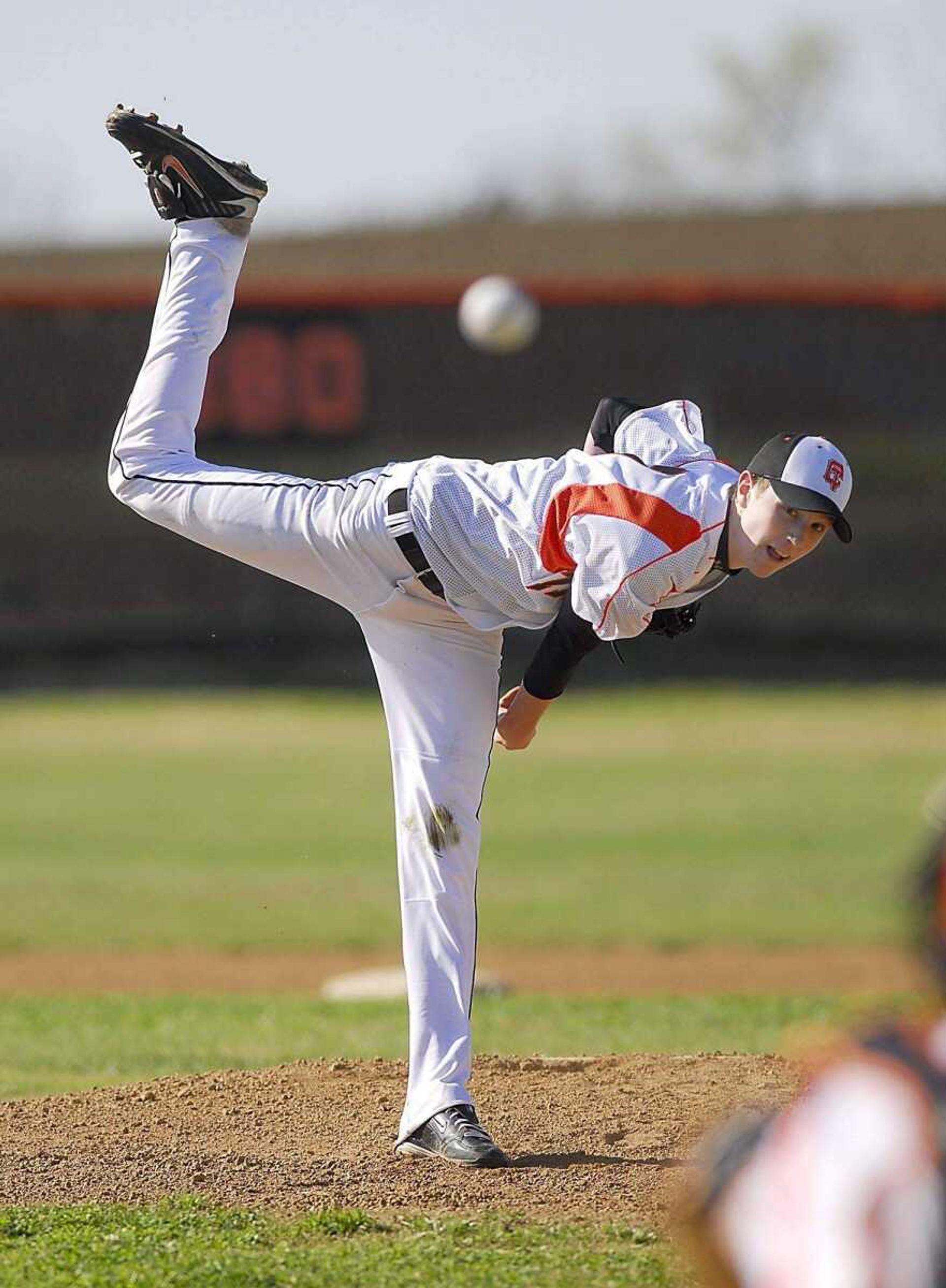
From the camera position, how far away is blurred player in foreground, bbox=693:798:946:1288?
1595 millimetres

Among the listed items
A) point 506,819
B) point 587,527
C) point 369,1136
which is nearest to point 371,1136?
point 369,1136

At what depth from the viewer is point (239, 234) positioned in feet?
15.3

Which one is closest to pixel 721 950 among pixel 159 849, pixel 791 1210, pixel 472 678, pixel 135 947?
pixel 135 947

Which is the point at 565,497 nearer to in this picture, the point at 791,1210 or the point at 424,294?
the point at 791,1210

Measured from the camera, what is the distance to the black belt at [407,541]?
4035 mm

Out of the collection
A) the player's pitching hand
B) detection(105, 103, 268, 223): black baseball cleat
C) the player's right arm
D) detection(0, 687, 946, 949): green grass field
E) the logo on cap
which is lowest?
detection(0, 687, 946, 949): green grass field

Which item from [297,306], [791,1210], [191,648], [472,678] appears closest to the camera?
[791,1210]

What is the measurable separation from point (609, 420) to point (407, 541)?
1.83 ft

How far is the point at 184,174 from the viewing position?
15.0 ft

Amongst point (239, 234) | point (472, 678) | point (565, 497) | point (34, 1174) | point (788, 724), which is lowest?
point (788, 724)

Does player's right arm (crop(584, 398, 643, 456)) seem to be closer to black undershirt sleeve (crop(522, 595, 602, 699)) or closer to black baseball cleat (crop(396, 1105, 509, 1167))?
black undershirt sleeve (crop(522, 595, 602, 699))

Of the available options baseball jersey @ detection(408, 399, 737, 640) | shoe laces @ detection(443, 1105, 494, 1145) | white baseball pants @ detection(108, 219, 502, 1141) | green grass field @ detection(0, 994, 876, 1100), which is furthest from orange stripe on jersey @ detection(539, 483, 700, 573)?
green grass field @ detection(0, 994, 876, 1100)

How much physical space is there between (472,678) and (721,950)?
6738 mm

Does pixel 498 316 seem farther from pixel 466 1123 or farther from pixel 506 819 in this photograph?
pixel 466 1123
